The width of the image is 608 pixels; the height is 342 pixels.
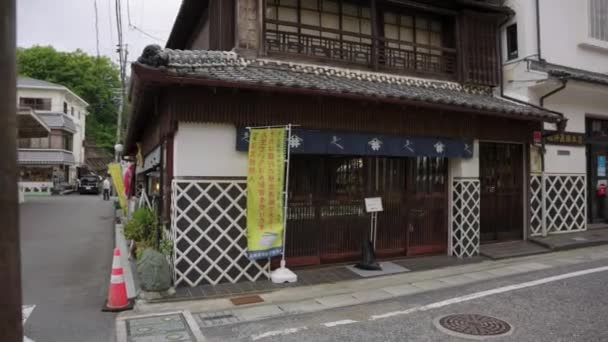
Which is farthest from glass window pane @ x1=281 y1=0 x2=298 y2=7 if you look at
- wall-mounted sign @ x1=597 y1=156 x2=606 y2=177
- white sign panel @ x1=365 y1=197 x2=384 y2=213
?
wall-mounted sign @ x1=597 y1=156 x2=606 y2=177

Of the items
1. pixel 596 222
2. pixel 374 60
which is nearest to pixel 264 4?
pixel 374 60

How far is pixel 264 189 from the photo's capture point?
7.51 m

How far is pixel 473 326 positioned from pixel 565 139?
9.25 m

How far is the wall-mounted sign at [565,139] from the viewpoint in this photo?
11.9 meters

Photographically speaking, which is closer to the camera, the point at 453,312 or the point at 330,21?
the point at 453,312

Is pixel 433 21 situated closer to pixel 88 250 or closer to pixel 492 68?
pixel 492 68

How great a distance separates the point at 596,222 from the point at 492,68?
661 cm

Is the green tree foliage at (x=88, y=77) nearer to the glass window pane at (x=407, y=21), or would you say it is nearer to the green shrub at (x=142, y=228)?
the green shrub at (x=142, y=228)

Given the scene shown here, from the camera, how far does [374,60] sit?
1031 cm

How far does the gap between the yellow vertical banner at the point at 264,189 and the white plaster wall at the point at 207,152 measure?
36cm

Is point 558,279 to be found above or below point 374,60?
below

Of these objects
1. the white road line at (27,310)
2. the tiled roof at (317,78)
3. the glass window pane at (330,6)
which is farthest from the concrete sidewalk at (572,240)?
the white road line at (27,310)

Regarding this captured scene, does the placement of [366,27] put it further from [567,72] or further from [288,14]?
[567,72]

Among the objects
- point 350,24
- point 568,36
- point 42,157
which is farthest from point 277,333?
point 42,157
